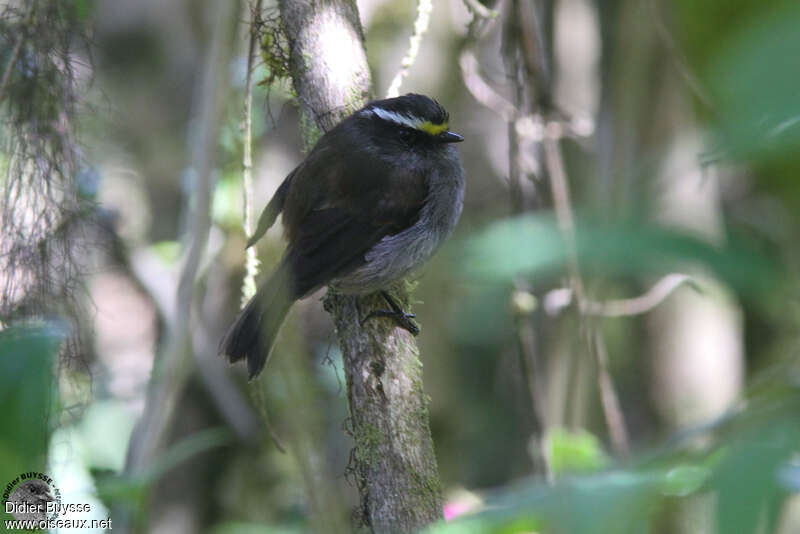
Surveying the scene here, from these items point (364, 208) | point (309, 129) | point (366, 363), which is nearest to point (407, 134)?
point (364, 208)

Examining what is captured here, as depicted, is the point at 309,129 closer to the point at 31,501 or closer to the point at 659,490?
the point at 31,501

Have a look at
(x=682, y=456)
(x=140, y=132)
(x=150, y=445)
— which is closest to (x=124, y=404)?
(x=140, y=132)

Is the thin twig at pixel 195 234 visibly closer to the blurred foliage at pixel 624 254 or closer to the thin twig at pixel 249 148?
the blurred foliage at pixel 624 254

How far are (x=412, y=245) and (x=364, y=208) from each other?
24 cm

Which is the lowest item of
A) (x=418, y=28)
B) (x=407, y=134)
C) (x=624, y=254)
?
(x=624, y=254)

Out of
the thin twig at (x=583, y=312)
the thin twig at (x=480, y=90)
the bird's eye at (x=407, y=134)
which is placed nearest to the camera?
the thin twig at (x=583, y=312)

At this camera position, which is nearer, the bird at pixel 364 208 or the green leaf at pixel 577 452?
the green leaf at pixel 577 452

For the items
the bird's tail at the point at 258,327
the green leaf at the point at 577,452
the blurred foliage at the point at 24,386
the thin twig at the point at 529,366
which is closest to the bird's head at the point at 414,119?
the bird's tail at the point at 258,327

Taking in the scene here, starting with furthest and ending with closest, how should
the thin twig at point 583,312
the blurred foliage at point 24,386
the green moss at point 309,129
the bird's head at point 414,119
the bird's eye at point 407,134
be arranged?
the bird's eye at point 407,134 < the bird's head at point 414,119 < the green moss at point 309,129 < the blurred foliage at point 24,386 < the thin twig at point 583,312

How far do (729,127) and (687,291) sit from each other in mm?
4710

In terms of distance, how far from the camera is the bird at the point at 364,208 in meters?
2.94

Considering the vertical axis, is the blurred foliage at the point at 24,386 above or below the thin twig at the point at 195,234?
below

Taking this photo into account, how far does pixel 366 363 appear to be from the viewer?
8.03 ft

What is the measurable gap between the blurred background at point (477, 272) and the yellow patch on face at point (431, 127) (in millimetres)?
474
